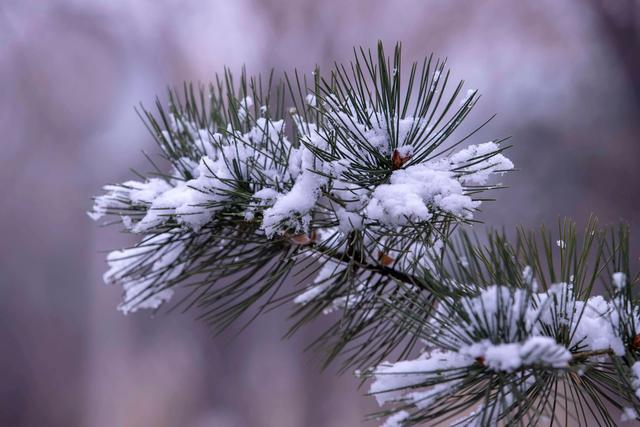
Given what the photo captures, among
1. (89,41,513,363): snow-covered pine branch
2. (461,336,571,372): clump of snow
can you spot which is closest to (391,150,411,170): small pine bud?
(89,41,513,363): snow-covered pine branch

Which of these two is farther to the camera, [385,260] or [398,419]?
[385,260]

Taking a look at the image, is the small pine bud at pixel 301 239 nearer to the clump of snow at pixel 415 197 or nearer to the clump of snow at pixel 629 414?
the clump of snow at pixel 415 197

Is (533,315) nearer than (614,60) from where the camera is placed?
Yes

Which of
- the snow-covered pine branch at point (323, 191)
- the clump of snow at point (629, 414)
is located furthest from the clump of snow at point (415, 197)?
the clump of snow at point (629, 414)

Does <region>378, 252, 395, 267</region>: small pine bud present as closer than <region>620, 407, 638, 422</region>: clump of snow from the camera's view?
No

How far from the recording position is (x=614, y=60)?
1542mm

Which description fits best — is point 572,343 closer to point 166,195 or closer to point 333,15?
point 166,195

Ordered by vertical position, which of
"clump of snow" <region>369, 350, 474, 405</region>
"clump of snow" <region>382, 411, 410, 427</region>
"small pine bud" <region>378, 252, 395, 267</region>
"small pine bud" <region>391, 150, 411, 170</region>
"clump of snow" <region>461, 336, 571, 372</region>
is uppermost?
"small pine bud" <region>391, 150, 411, 170</region>

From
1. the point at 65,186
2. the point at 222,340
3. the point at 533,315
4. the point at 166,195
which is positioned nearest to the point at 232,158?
the point at 166,195

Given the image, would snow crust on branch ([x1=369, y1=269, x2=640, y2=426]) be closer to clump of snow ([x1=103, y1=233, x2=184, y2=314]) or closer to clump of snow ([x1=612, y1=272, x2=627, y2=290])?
clump of snow ([x1=612, y1=272, x2=627, y2=290])

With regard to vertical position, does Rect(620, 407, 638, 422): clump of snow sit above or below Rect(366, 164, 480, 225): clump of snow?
below

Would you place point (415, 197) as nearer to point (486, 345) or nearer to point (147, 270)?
point (486, 345)

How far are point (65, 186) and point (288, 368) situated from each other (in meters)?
0.83

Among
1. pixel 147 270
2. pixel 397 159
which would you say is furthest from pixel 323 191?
pixel 147 270
